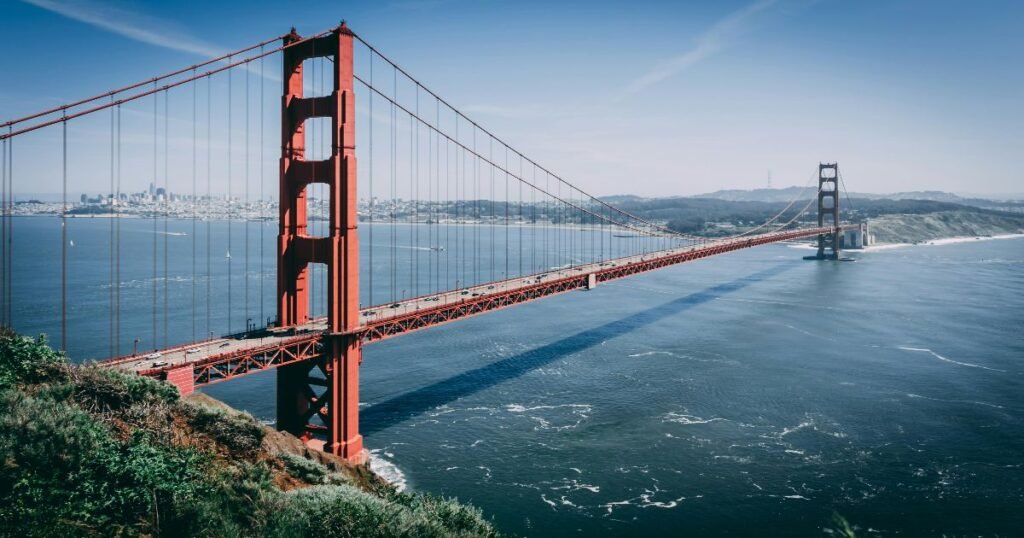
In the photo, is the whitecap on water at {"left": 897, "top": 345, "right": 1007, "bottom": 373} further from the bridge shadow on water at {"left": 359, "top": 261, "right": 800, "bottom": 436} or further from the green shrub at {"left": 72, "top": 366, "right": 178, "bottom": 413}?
the green shrub at {"left": 72, "top": 366, "right": 178, "bottom": 413}

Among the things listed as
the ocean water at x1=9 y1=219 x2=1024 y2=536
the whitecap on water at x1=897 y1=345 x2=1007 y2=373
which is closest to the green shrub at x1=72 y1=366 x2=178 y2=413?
the ocean water at x1=9 y1=219 x2=1024 y2=536

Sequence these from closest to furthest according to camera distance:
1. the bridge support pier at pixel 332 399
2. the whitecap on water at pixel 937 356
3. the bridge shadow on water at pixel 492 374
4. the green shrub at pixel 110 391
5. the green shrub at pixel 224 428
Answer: the green shrub at pixel 110 391 < the green shrub at pixel 224 428 < the bridge support pier at pixel 332 399 < the bridge shadow on water at pixel 492 374 < the whitecap on water at pixel 937 356

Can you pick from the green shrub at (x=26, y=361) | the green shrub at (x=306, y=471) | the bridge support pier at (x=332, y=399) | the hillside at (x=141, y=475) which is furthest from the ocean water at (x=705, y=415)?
the green shrub at (x=26, y=361)

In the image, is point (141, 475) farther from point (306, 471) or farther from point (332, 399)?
point (332, 399)

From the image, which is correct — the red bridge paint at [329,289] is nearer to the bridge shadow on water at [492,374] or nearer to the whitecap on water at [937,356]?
the bridge shadow on water at [492,374]

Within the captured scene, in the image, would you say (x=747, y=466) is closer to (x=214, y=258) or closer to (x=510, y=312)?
(x=510, y=312)

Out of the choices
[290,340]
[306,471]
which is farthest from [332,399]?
[306,471]

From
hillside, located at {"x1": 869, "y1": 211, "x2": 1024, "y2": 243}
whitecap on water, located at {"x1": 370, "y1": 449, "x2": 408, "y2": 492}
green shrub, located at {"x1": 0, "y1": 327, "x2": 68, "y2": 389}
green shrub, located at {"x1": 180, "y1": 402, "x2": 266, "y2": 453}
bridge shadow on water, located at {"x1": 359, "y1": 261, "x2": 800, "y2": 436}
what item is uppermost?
hillside, located at {"x1": 869, "y1": 211, "x2": 1024, "y2": 243}

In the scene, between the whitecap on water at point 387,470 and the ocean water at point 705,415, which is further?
the whitecap on water at point 387,470
